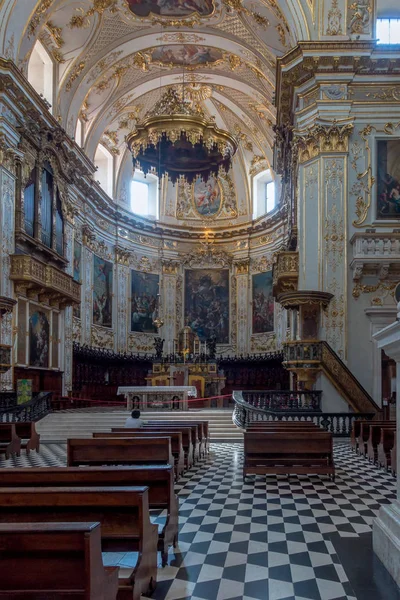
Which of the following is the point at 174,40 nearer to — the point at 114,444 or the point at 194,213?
the point at 194,213

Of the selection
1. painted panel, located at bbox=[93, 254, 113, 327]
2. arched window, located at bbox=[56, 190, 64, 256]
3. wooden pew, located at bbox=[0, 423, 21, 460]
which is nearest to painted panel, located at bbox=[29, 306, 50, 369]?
arched window, located at bbox=[56, 190, 64, 256]

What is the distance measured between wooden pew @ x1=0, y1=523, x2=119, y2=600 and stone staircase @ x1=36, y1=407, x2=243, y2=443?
1106 cm

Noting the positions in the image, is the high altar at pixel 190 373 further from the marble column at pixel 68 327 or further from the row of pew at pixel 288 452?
the row of pew at pixel 288 452

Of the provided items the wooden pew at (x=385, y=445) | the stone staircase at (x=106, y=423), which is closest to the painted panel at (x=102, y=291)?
the stone staircase at (x=106, y=423)

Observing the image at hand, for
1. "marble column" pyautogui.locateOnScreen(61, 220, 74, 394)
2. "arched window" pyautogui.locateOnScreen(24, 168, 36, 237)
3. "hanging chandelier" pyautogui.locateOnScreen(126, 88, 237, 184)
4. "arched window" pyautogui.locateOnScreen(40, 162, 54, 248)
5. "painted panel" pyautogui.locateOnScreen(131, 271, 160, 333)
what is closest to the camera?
"hanging chandelier" pyautogui.locateOnScreen(126, 88, 237, 184)

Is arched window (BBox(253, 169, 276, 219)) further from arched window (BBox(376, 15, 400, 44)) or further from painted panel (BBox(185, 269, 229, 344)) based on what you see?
arched window (BBox(376, 15, 400, 44))

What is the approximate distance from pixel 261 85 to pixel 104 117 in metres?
7.60

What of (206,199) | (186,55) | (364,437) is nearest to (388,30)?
(186,55)

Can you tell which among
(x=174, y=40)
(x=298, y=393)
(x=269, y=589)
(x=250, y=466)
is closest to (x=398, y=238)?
(x=298, y=393)

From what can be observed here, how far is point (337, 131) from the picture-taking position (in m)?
16.0

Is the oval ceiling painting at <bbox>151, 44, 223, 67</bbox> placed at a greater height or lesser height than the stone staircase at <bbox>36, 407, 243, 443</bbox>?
greater

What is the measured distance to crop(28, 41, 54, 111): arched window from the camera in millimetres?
20781

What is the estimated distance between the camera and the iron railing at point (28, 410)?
14.1m

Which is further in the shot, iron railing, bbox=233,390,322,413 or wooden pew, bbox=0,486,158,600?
iron railing, bbox=233,390,322,413
